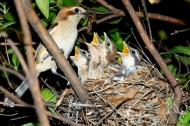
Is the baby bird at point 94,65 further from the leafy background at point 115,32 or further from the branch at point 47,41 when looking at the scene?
the branch at point 47,41

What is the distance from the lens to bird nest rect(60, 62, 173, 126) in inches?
150

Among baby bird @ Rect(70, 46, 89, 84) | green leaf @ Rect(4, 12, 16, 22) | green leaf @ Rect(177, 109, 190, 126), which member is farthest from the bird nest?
green leaf @ Rect(4, 12, 16, 22)

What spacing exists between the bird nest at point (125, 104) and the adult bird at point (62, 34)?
0.58 metres

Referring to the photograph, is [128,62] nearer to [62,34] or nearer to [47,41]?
[62,34]

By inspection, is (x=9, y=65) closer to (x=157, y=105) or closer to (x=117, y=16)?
(x=117, y=16)

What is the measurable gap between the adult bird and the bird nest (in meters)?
0.58

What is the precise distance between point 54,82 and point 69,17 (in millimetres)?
1185

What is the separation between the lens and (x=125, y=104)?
13.0 ft

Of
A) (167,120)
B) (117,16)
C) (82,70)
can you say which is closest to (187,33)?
(117,16)

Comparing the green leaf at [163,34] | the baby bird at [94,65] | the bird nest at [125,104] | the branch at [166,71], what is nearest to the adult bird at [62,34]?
the baby bird at [94,65]

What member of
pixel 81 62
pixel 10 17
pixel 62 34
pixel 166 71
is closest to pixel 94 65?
pixel 81 62

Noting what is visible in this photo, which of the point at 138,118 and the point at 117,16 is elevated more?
the point at 117,16

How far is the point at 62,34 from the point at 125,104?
43.7 inches

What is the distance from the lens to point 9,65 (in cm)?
470
